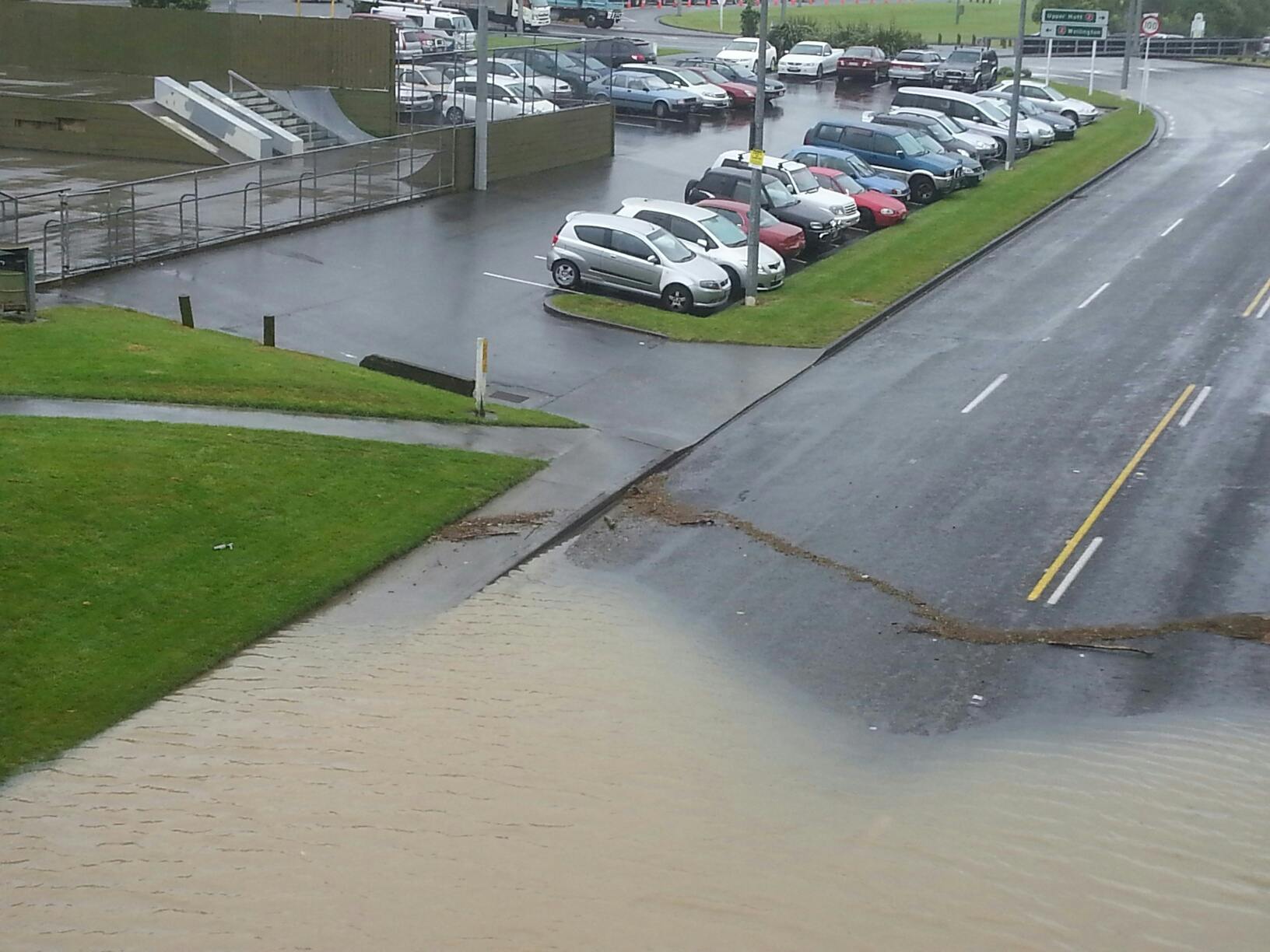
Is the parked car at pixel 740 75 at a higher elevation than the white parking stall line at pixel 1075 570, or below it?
higher

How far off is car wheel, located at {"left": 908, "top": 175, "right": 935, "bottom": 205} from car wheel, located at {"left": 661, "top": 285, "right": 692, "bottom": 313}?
13423mm

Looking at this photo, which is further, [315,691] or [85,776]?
[315,691]

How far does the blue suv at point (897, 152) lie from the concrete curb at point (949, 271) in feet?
9.36

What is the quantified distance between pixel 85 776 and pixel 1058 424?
14.3m

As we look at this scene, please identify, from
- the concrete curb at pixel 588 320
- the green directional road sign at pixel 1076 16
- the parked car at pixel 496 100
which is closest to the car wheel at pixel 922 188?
the parked car at pixel 496 100

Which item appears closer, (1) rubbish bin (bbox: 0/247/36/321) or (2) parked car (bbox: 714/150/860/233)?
(1) rubbish bin (bbox: 0/247/36/321)

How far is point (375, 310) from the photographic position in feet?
87.9

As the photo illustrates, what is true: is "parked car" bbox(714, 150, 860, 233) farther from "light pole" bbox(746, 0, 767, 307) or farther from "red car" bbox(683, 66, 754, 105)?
"red car" bbox(683, 66, 754, 105)

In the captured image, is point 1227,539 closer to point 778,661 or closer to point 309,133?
point 778,661

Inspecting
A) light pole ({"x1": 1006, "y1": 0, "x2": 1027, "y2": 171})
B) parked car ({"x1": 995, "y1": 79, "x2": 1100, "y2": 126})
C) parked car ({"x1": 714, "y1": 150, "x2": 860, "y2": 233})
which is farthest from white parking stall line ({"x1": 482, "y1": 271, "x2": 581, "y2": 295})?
parked car ({"x1": 995, "y1": 79, "x2": 1100, "y2": 126})

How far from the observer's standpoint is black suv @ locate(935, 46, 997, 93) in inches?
2442

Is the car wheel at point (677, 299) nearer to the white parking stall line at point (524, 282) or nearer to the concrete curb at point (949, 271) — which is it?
the white parking stall line at point (524, 282)

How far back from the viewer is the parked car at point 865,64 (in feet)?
213

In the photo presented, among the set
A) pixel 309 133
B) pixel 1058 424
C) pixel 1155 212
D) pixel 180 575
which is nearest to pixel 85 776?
pixel 180 575
